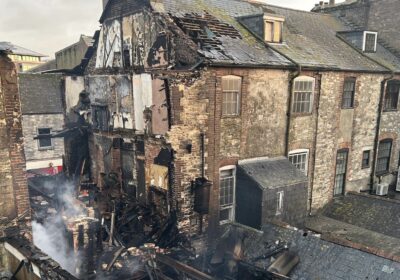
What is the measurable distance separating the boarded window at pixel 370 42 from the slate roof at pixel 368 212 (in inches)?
335

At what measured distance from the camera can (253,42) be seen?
46.9ft

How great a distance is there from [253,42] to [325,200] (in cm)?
864

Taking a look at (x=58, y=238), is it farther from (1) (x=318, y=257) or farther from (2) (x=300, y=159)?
(2) (x=300, y=159)

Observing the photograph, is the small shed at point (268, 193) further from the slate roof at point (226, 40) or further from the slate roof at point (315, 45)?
the slate roof at point (315, 45)

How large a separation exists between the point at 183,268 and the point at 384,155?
47.9 feet

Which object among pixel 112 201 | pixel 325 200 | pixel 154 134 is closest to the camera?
pixel 154 134

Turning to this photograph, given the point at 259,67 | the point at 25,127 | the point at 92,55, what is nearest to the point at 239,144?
the point at 259,67

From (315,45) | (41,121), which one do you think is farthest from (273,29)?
(41,121)

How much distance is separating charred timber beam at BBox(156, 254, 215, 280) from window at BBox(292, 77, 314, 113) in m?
8.26

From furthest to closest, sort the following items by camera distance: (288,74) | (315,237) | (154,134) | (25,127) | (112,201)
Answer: (25,127) → (112,201) → (288,74) → (154,134) → (315,237)

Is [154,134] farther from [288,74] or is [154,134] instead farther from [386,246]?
[386,246]

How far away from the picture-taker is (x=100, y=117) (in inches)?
660

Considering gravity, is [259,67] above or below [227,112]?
above

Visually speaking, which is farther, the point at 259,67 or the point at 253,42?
the point at 253,42
